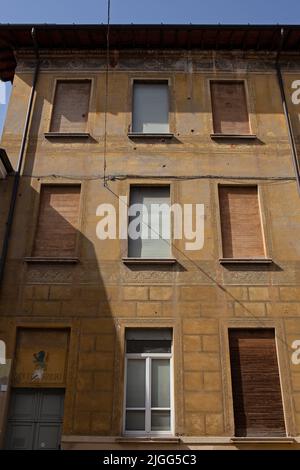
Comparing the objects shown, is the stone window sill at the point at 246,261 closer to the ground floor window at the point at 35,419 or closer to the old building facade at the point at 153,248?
the old building facade at the point at 153,248

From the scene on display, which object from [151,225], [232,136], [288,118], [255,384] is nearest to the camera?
[255,384]

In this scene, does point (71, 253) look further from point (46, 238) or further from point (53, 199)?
point (53, 199)

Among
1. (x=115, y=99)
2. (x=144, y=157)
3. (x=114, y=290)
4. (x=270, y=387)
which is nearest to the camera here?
(x=270, y=387)

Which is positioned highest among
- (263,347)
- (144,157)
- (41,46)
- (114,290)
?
(41,46)

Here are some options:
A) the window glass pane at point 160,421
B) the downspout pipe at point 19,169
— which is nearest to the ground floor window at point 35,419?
the window glass pane at point 160,421

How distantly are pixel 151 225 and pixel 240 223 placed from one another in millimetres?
2023

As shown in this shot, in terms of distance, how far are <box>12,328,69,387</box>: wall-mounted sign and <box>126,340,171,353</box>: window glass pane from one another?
1300 millimetres

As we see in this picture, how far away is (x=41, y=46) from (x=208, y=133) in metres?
5.33

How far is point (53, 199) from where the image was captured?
10.7 metres

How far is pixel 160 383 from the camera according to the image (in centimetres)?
886

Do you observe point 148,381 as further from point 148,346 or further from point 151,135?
point 151,135

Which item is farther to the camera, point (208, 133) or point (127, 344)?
point (208, 133)

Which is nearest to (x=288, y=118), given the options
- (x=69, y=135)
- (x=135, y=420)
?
(x=69, y=135)

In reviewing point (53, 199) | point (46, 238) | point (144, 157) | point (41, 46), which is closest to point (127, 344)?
point (46, 238)
